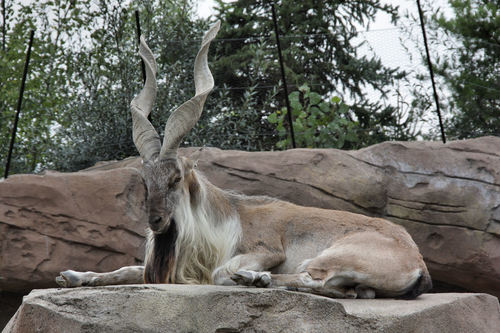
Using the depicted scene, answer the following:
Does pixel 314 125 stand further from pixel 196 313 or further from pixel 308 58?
pixel 196 313

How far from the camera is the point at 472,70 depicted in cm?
909

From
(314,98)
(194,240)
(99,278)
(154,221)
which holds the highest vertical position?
(314,98)

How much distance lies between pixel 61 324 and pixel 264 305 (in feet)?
3.42

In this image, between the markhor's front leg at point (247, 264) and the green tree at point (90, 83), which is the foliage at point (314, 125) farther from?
the markhor's front leg at point (247, 264)

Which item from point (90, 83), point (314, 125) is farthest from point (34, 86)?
point (314, 125)

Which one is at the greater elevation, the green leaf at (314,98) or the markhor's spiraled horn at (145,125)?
the green leaf at (314,98)

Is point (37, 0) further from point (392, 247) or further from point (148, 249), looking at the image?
point (392, 247)

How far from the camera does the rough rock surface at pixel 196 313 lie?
345cm

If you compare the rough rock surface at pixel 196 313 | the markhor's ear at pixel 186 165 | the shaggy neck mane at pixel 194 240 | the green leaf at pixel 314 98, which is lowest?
the rough rock surface at pixel 196 313

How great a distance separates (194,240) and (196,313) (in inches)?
41.7

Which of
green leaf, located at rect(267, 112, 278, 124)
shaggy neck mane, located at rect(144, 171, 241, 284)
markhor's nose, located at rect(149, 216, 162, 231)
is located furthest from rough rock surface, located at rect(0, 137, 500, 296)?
markhor's nose, located at rect(149, 216, 162, 231)

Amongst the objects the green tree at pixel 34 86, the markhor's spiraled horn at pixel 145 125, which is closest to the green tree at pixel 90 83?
the green tree at pixel 34 86

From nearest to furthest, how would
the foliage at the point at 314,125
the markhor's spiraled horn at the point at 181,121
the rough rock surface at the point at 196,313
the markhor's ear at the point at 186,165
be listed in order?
1. the rough rock surface at the point at 196,313
2. the markhor's spiraled horn at the point at 181,121
3. the markhor's ear at the point at 186,165
4. the foliage at the point at 314,125

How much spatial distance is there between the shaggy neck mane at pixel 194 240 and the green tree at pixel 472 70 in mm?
4763
